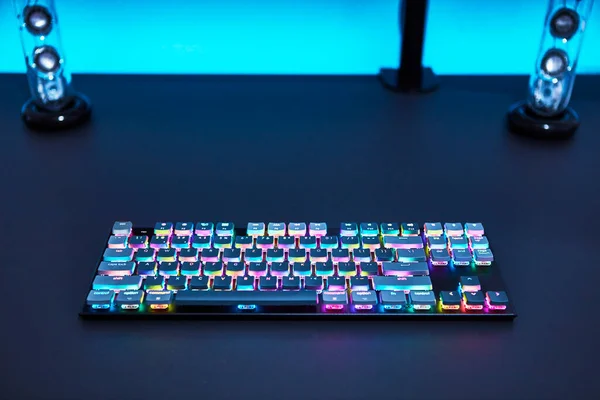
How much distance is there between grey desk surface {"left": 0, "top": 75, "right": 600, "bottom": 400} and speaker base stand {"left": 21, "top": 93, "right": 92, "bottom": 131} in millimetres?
21

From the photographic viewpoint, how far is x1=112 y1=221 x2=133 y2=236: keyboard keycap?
2.35 ft

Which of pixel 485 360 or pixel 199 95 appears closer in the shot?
pixel 485 360

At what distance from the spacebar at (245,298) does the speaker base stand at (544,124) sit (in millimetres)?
482

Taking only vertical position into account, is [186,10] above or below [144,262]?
above

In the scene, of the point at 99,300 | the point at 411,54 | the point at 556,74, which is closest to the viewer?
the point at 99,300

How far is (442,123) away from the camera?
995mm

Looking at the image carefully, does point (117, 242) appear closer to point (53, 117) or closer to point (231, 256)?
point (231, 256)

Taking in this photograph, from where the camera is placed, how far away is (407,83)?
1086 millimetres

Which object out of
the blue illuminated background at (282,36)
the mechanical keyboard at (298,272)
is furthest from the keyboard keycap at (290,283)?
the blue illuminated background at (282,36)

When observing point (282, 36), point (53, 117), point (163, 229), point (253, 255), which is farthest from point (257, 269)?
point (282, 36)

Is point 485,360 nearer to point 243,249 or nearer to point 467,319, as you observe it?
point 467,319

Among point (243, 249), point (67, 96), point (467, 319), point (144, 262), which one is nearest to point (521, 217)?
point (467, 319)

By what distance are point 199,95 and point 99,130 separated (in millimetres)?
184

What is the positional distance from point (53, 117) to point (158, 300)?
18.3 inches
